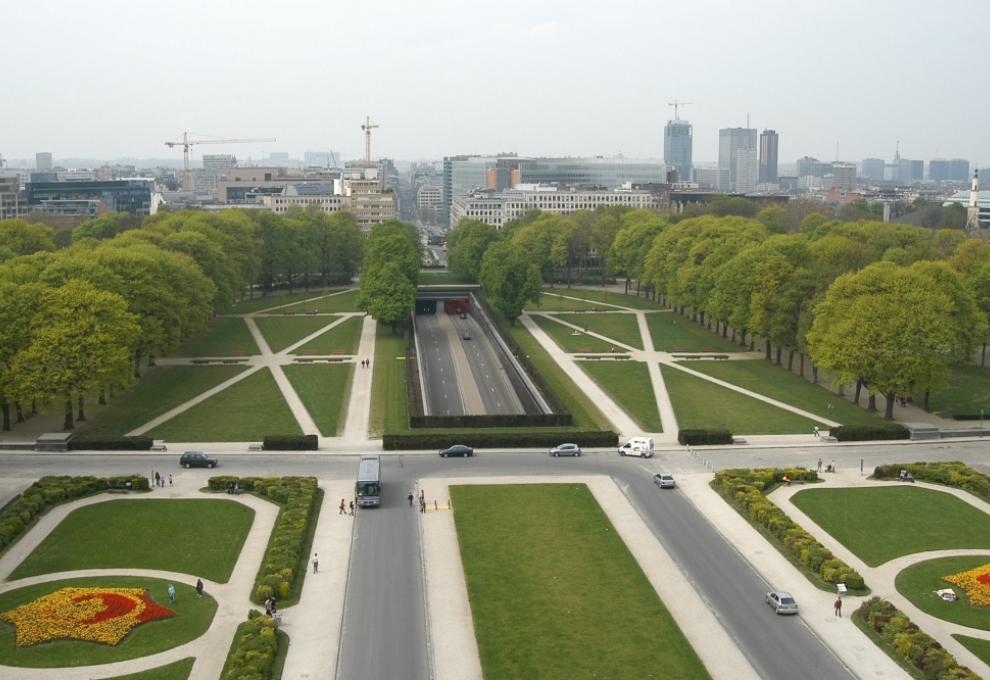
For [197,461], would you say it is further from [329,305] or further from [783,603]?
[329,305]

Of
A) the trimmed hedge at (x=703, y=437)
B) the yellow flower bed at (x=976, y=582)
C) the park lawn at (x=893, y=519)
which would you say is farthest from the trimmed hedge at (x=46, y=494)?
the yellow flower bed at (x=976, y=582)

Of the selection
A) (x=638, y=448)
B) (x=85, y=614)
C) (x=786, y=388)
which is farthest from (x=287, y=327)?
(x=85, y=614)

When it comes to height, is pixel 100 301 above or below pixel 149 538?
above

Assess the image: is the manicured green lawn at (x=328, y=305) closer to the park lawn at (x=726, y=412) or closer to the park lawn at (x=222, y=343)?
the park lawn at (x=222, y=343)

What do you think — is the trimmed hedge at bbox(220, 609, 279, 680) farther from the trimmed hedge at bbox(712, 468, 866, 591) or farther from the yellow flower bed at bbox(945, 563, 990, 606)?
the yellow flower bed at bbox(945, 563, 990, 606)

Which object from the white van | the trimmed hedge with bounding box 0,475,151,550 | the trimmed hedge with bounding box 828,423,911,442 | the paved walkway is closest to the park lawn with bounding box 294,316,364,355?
the white van
